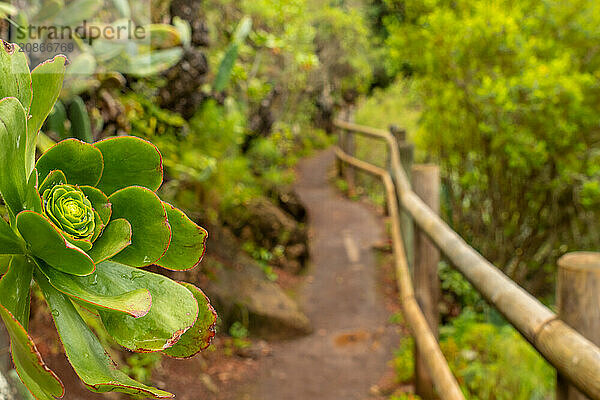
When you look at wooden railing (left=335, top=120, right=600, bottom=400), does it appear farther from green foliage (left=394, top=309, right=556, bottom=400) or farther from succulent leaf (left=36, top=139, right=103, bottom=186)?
succulent leaf (left=36, top=139, right=103, bottom=186)

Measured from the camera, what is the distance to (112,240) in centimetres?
30

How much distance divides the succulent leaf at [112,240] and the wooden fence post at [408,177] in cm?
296

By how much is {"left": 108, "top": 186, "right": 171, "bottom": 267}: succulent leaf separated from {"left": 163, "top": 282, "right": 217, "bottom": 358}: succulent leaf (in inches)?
1.4

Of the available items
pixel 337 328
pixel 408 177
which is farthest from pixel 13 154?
pixel 408 177

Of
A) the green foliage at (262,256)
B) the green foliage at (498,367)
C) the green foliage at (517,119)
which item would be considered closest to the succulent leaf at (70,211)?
the green foliage at (498,367)

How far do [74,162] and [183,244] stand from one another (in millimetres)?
77

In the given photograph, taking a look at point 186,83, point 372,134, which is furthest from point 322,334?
point 372,134

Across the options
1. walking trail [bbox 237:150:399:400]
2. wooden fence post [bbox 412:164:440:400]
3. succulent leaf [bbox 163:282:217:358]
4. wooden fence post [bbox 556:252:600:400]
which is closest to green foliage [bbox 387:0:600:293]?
walking trail [bbox 237:150:399:400]

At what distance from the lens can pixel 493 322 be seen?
Answer: 4.20m

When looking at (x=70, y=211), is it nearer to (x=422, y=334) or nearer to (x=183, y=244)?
(x=183, y=244)

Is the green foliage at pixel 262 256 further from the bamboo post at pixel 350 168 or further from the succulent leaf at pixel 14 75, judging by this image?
the succulent leaf at pixel 14 75

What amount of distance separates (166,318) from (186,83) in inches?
116

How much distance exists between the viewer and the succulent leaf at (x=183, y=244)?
32 centimetres

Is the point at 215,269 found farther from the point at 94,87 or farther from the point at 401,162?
the point at 94,87
